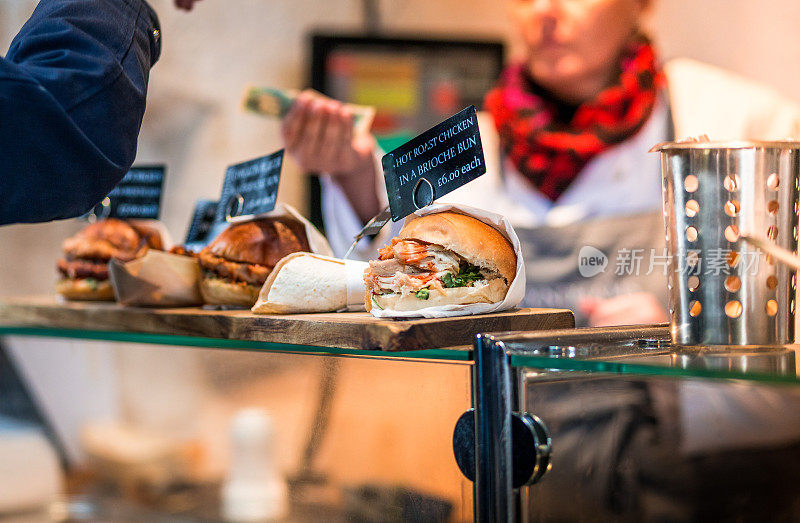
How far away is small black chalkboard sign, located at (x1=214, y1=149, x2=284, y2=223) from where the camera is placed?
4.30 feet

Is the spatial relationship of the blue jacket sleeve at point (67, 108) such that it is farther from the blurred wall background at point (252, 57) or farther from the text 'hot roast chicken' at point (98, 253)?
the blurred wall background at point (252, 57)

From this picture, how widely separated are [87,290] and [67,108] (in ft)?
2.32

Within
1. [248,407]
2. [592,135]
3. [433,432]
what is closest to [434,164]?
[433,432]

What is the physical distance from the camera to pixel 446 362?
0.88m

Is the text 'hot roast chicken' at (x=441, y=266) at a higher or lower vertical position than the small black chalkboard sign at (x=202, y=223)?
lower

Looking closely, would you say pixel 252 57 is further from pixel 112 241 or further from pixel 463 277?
pixel 463 277

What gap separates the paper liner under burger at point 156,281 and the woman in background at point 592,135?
1105 mm

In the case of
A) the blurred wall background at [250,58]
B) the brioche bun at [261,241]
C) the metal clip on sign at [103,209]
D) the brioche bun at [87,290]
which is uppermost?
the blurred wall background at [250,58]

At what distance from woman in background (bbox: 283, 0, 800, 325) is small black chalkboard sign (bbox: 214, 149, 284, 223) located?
0.97m

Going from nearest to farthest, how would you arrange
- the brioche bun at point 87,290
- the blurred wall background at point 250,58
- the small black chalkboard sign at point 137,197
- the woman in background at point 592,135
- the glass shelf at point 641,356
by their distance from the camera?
the glass shelf at point 641,356 → the brioche bun at point 87,290 → the small black chalkboard sign at point 137,197 → the woman in background at point 592,135 → the blurred wall background at point 250,58

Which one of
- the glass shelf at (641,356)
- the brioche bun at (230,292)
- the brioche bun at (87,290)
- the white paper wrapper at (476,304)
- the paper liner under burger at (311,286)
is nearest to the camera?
the glass shelf at (641,356)

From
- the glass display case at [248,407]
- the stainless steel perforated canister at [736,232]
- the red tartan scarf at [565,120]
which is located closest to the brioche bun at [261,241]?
the glass display case at [248,407]

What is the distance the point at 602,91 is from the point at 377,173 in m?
0.85

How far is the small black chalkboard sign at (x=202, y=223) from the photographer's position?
154 cm
